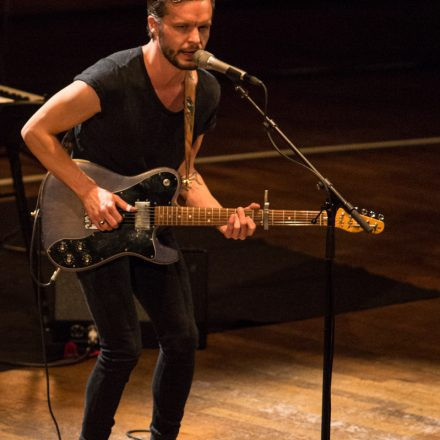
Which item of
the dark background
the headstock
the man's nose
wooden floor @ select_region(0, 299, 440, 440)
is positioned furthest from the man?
the dark background

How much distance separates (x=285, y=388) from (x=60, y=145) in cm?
206

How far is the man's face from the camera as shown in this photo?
378cm

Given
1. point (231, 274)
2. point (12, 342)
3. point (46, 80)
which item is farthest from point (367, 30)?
point (12, 342)

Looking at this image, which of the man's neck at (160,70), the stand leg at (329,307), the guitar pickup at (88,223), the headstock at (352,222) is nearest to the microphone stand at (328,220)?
the stand leg at (329,307)

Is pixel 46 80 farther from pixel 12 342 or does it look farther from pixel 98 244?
pixel 98 244

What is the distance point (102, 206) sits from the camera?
3.91 meters

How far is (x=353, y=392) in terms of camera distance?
545 cm

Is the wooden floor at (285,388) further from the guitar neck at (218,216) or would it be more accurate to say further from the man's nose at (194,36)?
the man's nose at (194,36)

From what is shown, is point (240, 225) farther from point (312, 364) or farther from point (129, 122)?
point (312, 364)

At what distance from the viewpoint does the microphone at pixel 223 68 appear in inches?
136

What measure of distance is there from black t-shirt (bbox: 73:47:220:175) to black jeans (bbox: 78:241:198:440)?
0.35 meters

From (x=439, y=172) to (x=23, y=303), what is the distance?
4.54m

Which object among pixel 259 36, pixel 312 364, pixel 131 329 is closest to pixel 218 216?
pixel 131 329

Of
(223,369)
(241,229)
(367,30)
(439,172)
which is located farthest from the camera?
(367,30)
